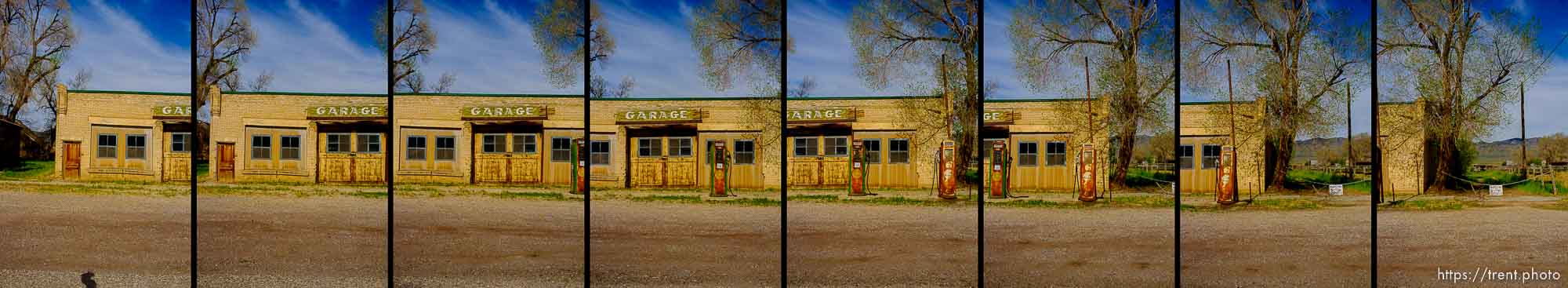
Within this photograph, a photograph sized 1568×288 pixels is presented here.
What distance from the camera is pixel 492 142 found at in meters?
6.34

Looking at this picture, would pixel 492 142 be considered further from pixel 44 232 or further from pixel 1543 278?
pixel 1543 278

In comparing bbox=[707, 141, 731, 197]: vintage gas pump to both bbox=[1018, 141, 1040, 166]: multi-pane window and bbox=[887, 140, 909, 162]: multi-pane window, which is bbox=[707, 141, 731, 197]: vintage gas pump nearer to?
bbox=[887, 140, 909, 162]: multi-pane window

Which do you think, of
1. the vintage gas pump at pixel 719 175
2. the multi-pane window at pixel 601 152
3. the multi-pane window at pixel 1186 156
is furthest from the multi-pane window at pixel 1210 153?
the multi-pane window at pixel 601 152

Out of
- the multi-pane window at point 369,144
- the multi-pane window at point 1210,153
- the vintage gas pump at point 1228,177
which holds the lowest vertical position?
the vintage gas pump at point 1228,177

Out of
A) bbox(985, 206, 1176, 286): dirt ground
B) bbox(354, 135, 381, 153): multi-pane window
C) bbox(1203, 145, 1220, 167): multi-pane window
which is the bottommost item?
bbox(985, 206, 1176, 286): dirt ground

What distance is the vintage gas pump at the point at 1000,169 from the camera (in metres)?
7.92

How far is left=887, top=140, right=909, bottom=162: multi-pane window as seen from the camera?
25.5 feet

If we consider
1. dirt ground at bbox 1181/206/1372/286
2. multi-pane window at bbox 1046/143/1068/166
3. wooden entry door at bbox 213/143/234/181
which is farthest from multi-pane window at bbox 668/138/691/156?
dirt ground at bbox 1181/206/1372/286

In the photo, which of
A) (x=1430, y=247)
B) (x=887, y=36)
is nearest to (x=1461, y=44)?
(x=1430, y=247)

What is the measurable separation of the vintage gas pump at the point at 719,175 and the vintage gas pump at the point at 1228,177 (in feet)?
14.5

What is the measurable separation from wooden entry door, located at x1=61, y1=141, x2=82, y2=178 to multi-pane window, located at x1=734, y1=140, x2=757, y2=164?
18.7ft

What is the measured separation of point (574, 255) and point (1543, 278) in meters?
8.15

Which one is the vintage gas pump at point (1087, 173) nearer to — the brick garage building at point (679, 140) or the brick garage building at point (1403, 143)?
the brick garage building at point (1403, 143)

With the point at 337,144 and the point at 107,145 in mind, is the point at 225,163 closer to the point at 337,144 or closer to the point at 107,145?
the point at 107,145
